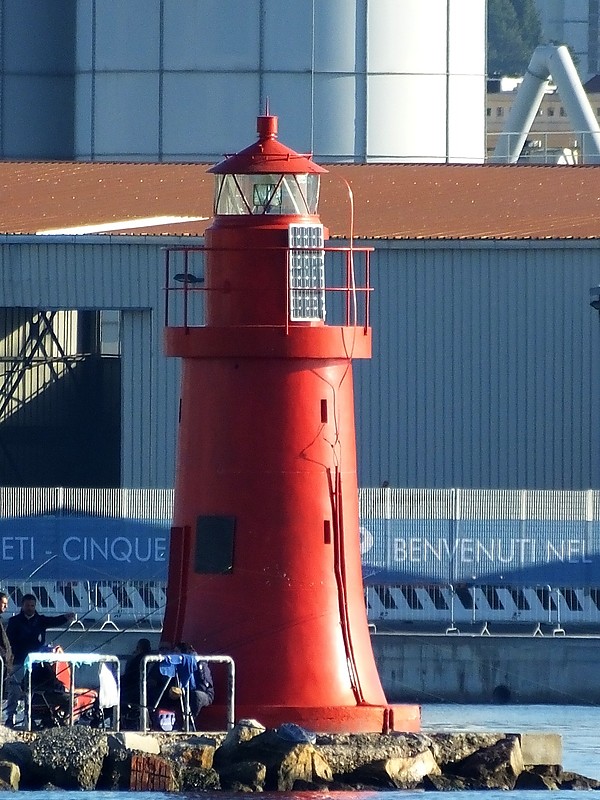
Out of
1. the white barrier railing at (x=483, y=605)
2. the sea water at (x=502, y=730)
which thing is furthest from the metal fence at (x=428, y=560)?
the sea water at (x=502, y=730)

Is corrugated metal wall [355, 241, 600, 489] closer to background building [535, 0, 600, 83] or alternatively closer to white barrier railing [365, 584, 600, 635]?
white barrier railing [365, 584, 600, 635]

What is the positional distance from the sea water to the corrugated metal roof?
11054 millimetres

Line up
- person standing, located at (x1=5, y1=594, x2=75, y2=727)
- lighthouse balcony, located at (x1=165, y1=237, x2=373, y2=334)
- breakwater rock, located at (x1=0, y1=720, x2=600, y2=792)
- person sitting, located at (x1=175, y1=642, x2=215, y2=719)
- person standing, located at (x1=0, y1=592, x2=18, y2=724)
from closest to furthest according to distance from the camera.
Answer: breakwater rock, located at (x1=0, y1=720, x2=600, y2=792) → person sitting, located at (x1=175, y1=642, x2=215, y2=719) → lighthouse balcony, located at (x1=165, y1=237, x2=373, y2=334) → person standing, located at (x1=0, y1=592, x2=18, y2=724) → person standing, located at (x1=5, y1=594, x2=75, y2=727)

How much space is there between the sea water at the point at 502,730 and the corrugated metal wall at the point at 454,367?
8471mm

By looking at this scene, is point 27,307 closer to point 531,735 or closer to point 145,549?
point 145,549

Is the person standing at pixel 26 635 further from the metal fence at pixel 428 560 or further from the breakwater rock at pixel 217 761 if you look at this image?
the metal fence at pixel 428 560

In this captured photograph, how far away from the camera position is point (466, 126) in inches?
2050

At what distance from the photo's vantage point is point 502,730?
2639 centimetres

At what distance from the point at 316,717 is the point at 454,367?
1974cm

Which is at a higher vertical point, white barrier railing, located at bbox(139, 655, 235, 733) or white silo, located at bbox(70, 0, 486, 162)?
white silo, located at bbox(70, 0, 486, 162)

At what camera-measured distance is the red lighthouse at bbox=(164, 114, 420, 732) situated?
1997 centimetres

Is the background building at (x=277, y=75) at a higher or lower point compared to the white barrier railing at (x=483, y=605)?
higher

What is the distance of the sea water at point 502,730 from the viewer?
1894 centimetres

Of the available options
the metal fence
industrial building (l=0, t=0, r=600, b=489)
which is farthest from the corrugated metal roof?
the metal fence
